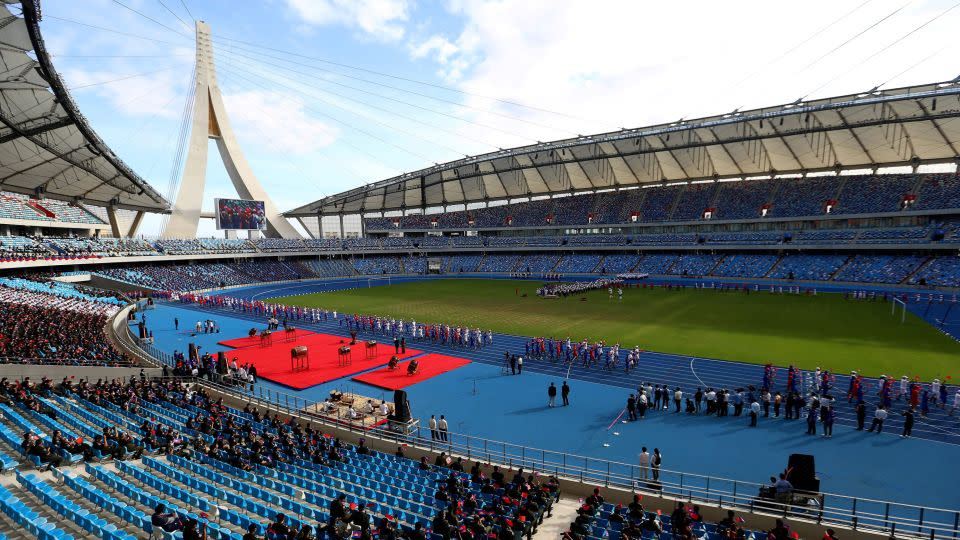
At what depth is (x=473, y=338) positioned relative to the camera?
85.0 ft

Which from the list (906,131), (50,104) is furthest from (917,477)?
(906,131)

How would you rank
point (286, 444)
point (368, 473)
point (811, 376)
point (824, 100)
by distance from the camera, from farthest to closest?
1. point (824, 100)
2. point (811, 376)
3. point (286, 444)
4. point (368, 473)

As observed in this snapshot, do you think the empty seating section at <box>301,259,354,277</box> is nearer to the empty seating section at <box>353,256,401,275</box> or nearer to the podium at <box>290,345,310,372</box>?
the empty seating section at <box>353,256,401,275</box>

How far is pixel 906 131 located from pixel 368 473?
199ft

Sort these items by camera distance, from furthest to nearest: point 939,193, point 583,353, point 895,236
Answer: point 939,193 < point 895,236 < point 583,353

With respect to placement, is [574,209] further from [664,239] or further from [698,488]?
[698,488]

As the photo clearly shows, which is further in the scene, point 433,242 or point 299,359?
point 433,242

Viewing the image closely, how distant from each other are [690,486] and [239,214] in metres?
61.3

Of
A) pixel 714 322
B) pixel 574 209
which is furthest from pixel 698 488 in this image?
pixel 574 209

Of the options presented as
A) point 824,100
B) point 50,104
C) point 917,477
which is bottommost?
point 917,477

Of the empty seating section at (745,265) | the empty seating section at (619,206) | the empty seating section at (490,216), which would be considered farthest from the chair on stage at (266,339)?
the empty seating section at (490,216)

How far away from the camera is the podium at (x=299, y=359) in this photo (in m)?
21.4

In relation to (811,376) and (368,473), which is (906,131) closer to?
(811,376)

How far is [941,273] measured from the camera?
40.2 metres
